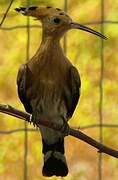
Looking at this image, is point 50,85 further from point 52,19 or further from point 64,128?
point 52,19

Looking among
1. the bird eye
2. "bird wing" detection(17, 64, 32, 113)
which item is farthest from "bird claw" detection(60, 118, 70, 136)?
the bird eye

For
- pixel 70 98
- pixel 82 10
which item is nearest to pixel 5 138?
pixel 82 10

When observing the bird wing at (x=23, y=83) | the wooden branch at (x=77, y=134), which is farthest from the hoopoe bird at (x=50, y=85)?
the wooden branch at (x=77, y=134)

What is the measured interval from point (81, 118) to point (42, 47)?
1164 mm

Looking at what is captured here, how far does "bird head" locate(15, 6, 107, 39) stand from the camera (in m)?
1.40

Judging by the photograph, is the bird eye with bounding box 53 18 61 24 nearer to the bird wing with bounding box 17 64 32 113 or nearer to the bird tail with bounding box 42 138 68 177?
the bird wing with bounding box 17 64 32 113

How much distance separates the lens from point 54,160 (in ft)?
5.65

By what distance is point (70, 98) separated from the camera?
1723 millimetres

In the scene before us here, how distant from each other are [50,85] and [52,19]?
209mm

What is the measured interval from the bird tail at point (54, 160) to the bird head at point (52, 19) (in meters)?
0.31

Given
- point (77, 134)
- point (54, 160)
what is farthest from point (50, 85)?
point (77, 134)

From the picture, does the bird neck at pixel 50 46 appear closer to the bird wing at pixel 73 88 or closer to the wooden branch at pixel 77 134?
the bird wing at pixel 73 88

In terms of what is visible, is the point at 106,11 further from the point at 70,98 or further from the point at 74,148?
the point at 70,98

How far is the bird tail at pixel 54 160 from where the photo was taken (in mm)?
1682
